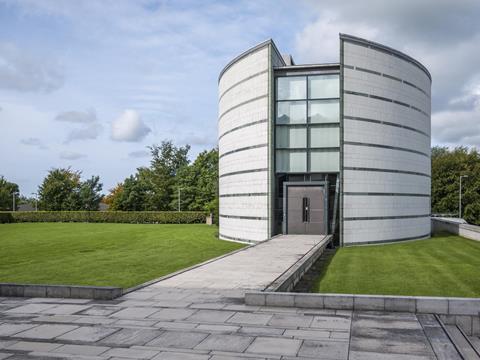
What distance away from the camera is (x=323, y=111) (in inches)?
1075

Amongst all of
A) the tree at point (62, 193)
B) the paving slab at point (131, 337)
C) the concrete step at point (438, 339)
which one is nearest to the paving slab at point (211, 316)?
the paving slab at point (131, 337)

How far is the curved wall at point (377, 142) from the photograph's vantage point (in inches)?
1046

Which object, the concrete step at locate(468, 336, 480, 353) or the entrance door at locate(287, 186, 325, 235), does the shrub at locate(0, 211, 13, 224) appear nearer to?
the entrance door at locate(287, 186, 325, 235)

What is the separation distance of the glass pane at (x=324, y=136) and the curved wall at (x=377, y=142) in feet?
2.17

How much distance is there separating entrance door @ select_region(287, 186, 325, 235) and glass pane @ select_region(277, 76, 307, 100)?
5.56m

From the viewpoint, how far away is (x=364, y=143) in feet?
88.1

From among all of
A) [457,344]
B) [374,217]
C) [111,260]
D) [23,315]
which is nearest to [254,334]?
[457,344]

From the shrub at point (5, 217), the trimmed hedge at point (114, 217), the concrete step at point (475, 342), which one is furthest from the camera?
the shrub at point (5, 217)

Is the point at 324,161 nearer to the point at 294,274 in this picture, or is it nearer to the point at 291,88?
the point at 291,88

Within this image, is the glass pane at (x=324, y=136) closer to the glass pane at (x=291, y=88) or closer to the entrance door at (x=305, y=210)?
the glass pane at (x=291, y=88)

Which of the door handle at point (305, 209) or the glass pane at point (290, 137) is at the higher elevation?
the glass pane at point (290, 137)

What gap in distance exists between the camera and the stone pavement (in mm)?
7090

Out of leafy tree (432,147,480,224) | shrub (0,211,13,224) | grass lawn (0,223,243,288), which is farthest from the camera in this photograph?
leafy tree (432,147,480,224)

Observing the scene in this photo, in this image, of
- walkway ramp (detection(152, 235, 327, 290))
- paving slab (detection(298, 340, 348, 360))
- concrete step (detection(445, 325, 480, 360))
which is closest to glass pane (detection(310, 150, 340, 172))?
walkway ramp (detection(152, 235, 327, 290))
